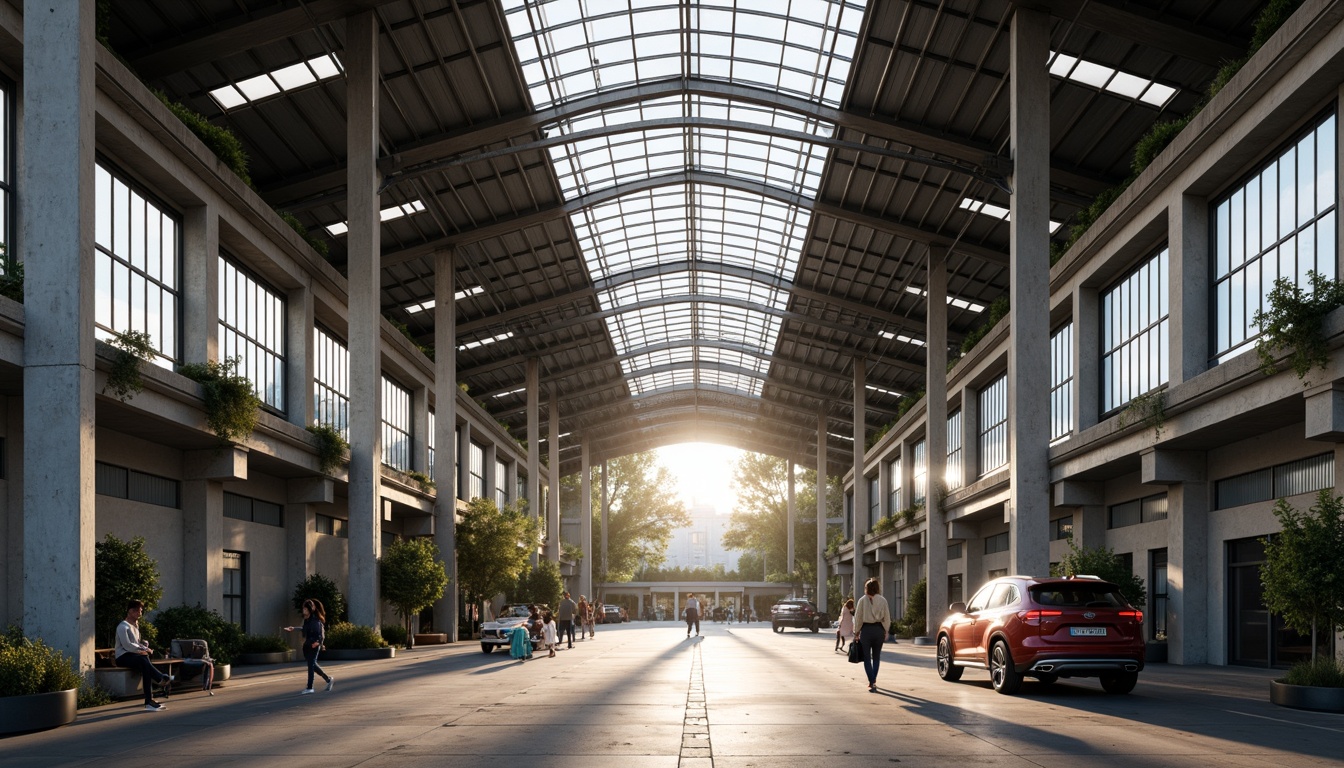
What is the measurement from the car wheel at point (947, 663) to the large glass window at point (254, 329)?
15.8m

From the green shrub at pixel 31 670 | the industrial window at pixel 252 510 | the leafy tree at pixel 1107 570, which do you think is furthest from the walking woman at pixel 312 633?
the leafy tree at pixel 1107 570

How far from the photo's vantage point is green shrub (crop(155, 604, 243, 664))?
2161 cm

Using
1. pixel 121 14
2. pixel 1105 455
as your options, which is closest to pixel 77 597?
pixel 121 14

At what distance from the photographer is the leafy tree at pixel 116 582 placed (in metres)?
19.1

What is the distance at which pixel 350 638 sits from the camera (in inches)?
1144

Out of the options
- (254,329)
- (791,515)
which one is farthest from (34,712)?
(791,515)

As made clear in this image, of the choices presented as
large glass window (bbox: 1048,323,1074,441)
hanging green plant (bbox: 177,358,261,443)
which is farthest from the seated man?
large glass window (bbox: 1048,323,1074,441)

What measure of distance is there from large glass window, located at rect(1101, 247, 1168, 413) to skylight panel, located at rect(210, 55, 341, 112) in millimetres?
19481

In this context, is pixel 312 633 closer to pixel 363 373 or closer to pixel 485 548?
pixel 363 373

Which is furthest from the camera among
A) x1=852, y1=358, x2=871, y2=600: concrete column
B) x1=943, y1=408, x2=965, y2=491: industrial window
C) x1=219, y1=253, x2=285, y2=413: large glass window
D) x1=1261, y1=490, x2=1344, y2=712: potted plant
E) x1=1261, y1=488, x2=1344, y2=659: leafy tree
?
x1=852, y1=358, x2=871, y2=600: concrete column

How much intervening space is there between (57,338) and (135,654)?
4.29 meters

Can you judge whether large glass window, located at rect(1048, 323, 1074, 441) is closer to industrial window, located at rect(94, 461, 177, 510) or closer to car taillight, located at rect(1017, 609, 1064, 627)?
car taillight, located at rect(1017, 609, 1064, 627)

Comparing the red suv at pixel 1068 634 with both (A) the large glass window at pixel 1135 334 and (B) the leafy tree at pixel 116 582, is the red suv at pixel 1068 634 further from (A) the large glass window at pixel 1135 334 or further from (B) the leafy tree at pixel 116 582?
(B) the leafy tree at pixel 116 582

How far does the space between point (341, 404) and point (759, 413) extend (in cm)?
4348
